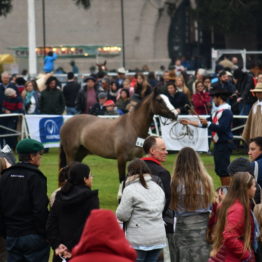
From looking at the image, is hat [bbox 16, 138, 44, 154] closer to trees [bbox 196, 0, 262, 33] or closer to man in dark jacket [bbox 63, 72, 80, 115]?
man in dark jacket [bbox 63, 72, 80, 115]

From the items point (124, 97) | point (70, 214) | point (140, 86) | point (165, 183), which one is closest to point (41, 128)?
point (124, 97)

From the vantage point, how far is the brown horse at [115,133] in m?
18.7

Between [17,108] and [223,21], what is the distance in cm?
2474

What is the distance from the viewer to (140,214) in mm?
10711

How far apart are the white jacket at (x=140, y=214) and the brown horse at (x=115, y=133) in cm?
783

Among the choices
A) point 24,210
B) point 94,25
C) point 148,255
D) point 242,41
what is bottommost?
point 148,255

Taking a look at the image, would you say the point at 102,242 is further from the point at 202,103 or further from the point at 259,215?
the point at 202,103

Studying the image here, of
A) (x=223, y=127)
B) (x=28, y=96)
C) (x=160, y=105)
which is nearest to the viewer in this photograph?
(x=223, y=127)

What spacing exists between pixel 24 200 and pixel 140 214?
1.11 meters

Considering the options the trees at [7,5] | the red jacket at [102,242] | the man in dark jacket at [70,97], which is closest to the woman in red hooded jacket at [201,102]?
the man in dark jacket at [70,97]

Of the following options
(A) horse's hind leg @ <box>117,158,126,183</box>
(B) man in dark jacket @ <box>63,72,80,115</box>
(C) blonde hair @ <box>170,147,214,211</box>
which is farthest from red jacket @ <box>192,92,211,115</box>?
(C) blonde hair @ <box>170,147,214,211</box>

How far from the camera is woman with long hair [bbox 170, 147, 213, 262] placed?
11156mm

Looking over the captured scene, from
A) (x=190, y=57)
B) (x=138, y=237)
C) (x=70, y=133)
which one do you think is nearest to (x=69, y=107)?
(x=70, y=133)

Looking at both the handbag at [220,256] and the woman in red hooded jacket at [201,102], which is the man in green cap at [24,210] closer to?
the handbag at [220,256]
